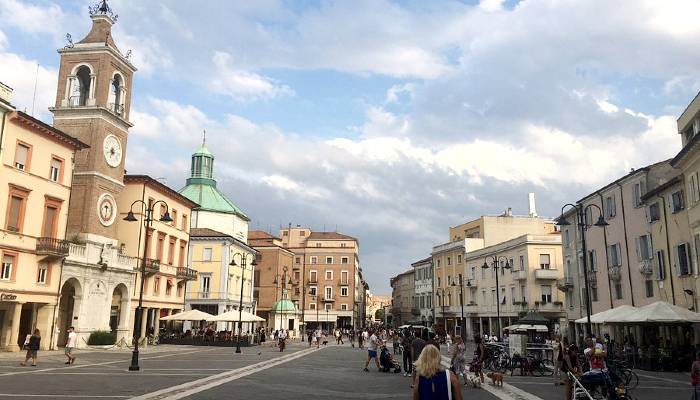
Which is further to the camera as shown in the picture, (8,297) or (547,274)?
(547,274)

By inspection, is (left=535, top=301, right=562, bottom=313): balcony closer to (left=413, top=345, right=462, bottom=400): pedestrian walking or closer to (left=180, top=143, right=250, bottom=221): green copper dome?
(left=180, top=143, right=250, bottom=221): green copper dome

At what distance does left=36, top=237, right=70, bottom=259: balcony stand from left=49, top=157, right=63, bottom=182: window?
3.78 metres

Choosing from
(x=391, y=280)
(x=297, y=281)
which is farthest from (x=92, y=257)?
(x=391, y=280)

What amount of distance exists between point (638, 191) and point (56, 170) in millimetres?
35556

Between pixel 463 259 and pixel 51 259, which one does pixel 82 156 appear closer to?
pixel 51 259

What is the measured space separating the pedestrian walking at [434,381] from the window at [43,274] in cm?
3258

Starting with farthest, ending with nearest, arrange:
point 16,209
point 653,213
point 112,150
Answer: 1. point 112,150
2. point 653,213
3. point 16,209

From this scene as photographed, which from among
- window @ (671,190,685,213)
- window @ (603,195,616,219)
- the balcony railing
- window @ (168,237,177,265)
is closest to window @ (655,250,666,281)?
window @ (671,190,685,213)

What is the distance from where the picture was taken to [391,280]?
143500 millimetres

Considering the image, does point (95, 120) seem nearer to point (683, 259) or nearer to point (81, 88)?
point (81, 88)

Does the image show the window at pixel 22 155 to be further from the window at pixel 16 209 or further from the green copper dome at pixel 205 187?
the green copper dome at pixel 205 187

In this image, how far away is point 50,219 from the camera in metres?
33.9

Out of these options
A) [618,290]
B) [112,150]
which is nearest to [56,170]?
[112,150]

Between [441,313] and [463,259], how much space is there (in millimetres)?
9397
